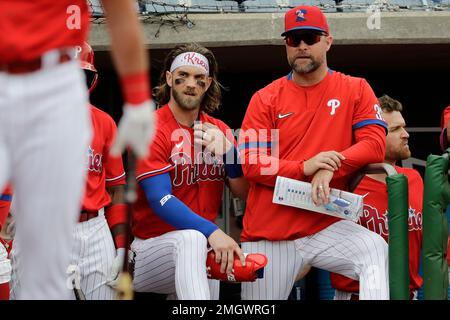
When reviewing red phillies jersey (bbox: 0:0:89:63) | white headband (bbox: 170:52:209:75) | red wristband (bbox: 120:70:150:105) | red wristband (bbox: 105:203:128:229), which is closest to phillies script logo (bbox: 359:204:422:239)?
white headband (bbox: 170:52:209:75)

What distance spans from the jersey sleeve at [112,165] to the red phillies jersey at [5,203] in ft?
1.69

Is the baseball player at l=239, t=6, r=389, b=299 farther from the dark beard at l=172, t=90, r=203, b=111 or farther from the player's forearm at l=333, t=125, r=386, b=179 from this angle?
the dark beard at l=172, t=90, r=203, b=111

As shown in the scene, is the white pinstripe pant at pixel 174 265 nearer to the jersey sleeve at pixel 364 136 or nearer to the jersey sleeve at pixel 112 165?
the jersey sleeve at pixel 112 165

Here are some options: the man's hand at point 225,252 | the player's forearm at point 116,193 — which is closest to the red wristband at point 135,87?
the man's hand at point 225,252

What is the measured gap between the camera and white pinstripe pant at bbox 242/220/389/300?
4.01 metres

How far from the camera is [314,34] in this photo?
4336 millimetres

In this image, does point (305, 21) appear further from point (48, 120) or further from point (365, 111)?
point (48, 120)

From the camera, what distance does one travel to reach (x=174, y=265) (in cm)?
421

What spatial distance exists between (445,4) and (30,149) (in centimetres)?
524

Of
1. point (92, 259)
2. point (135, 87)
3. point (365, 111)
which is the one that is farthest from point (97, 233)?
point (135, 87)

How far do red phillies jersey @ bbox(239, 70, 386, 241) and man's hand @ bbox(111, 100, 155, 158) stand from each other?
1985 mm

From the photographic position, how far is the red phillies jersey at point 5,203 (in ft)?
13.6

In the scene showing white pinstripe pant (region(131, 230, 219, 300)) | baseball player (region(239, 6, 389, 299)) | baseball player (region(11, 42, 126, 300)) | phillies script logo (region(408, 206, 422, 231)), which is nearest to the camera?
white pinstripe pant (region(131, 230, 219, 300))
